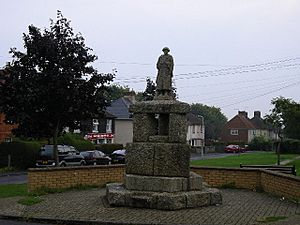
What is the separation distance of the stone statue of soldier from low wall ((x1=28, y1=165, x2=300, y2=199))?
400 centimetres

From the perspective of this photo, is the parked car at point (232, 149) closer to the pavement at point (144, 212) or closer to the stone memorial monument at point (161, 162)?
the pavement at point (144, 212)

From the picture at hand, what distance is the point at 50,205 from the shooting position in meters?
11.8

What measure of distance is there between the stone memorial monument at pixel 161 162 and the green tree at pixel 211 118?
117841 millimetres

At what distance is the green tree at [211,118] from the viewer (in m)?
133

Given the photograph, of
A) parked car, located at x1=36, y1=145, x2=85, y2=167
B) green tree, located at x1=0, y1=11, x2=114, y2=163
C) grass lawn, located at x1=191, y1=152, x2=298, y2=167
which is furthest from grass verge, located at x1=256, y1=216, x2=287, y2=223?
parked car, located at x1=36, y1=145, x2=85, y2=167

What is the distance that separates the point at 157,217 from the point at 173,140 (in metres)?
2.77

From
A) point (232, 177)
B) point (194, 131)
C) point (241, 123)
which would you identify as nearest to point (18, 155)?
point (232, 177)

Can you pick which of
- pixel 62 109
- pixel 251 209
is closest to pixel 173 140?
pixel 251 209

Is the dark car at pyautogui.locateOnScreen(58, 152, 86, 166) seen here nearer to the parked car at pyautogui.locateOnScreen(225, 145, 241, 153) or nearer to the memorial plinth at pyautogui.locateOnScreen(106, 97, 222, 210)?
the memorial plinth at pyautogui.locateOnScreen(106, 97, 222, 210)

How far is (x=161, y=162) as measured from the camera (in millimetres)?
11930

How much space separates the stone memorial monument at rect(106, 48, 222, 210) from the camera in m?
11.3

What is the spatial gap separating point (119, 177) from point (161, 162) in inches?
210

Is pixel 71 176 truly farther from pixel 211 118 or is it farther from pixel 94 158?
pixel 211 118

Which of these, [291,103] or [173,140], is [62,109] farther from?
[291,103]
